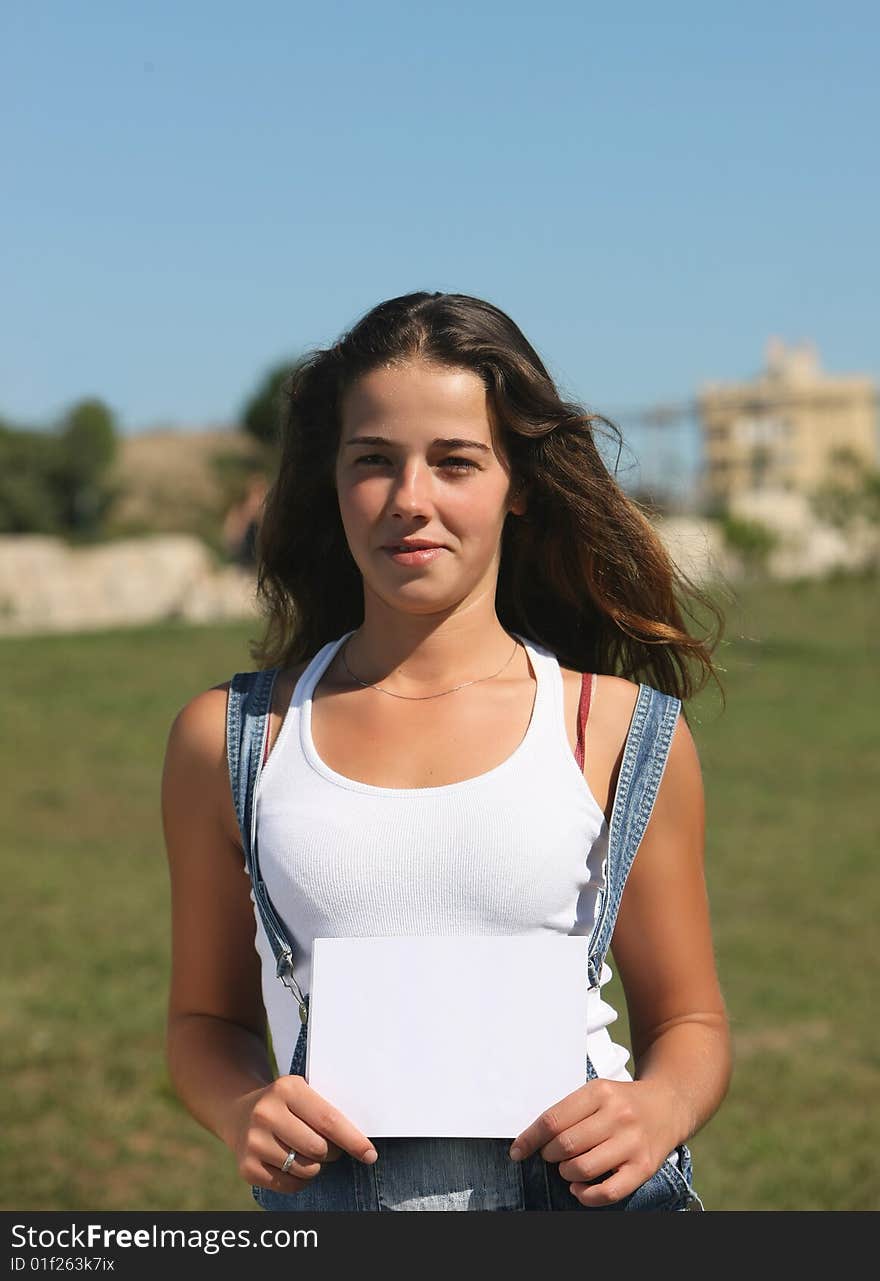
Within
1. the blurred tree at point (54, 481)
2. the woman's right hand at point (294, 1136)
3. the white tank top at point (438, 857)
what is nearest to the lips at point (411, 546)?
the white tank top at point (438, 857)

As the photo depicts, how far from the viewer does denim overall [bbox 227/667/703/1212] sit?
160 cm

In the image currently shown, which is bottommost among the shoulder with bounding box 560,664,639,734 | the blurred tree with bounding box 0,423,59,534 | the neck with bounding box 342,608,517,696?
the blurred tree with bounding box 0,423,59,534

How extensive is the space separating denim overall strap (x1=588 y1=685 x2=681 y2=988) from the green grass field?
0.42m

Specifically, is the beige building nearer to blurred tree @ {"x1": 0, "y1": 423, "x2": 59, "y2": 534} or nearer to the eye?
the eye

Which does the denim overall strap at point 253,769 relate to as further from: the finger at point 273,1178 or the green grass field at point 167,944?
the green grass field at point 167,944

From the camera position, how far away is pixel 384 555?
174 cm

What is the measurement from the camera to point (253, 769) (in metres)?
1.75

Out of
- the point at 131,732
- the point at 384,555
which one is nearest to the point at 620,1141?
the point at 384,555

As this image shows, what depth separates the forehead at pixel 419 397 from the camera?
5.68 ft

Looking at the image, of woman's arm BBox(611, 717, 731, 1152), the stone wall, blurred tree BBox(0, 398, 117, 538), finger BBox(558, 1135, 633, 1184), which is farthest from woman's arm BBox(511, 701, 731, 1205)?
blurred tree BBox(0, 398, 117, 538)

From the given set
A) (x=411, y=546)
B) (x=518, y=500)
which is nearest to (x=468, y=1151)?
(x=411, y=546)

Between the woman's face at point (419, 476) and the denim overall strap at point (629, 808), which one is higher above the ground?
the woman's face at point (419, 476)

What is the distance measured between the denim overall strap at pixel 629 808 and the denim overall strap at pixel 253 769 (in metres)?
0.33

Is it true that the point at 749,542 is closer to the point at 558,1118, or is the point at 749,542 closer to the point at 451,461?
the point at 451,461
